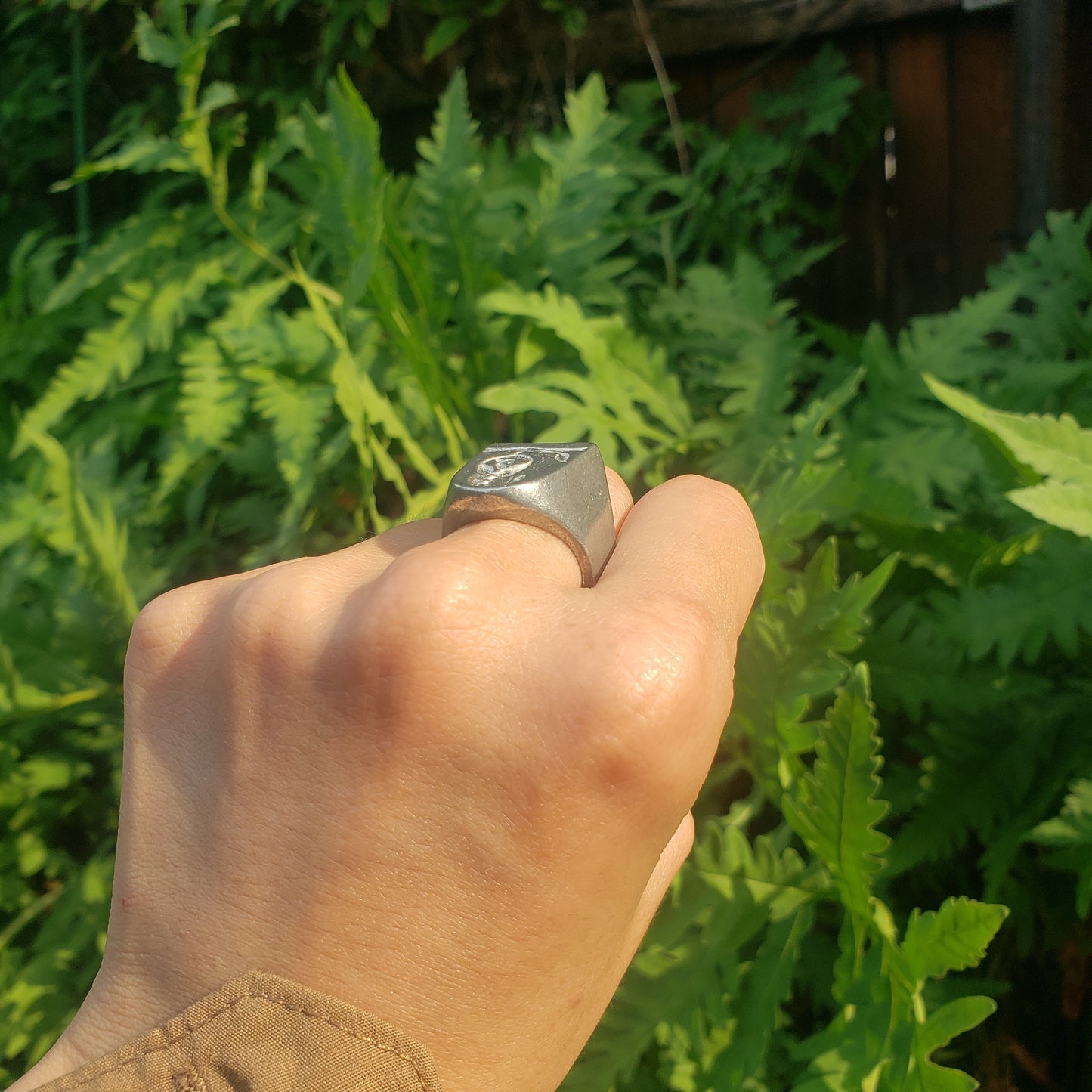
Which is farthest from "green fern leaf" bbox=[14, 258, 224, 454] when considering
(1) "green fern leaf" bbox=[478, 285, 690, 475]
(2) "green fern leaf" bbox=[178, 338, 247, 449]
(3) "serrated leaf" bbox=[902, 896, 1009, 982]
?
(3) "serrated leaf" bbox=[902, 896, 1009, 982]

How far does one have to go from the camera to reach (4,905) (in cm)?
160

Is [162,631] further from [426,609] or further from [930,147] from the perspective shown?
[930,147]

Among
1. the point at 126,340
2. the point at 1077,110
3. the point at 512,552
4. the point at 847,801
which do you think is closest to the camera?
the point at 512,552

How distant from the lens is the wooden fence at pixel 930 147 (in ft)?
6.46

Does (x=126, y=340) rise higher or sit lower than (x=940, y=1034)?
higher

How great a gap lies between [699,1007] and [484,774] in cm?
66

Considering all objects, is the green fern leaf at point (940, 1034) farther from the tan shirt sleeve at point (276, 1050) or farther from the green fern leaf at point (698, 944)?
the tan shirt sleeve at point (276, 1050)

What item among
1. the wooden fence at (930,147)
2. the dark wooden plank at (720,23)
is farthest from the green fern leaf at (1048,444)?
the dark wooden plank at (720,23)

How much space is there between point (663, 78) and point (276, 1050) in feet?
7.03

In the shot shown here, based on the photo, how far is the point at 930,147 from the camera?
2146mm

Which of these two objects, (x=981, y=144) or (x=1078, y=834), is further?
(x=981, y=144)

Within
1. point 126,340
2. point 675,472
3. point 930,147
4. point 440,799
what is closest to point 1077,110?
point 930,147

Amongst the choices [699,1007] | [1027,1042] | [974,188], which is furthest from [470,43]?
[1027,1042]

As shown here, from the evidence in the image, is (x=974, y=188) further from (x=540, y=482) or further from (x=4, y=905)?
(x=4, y=905)
